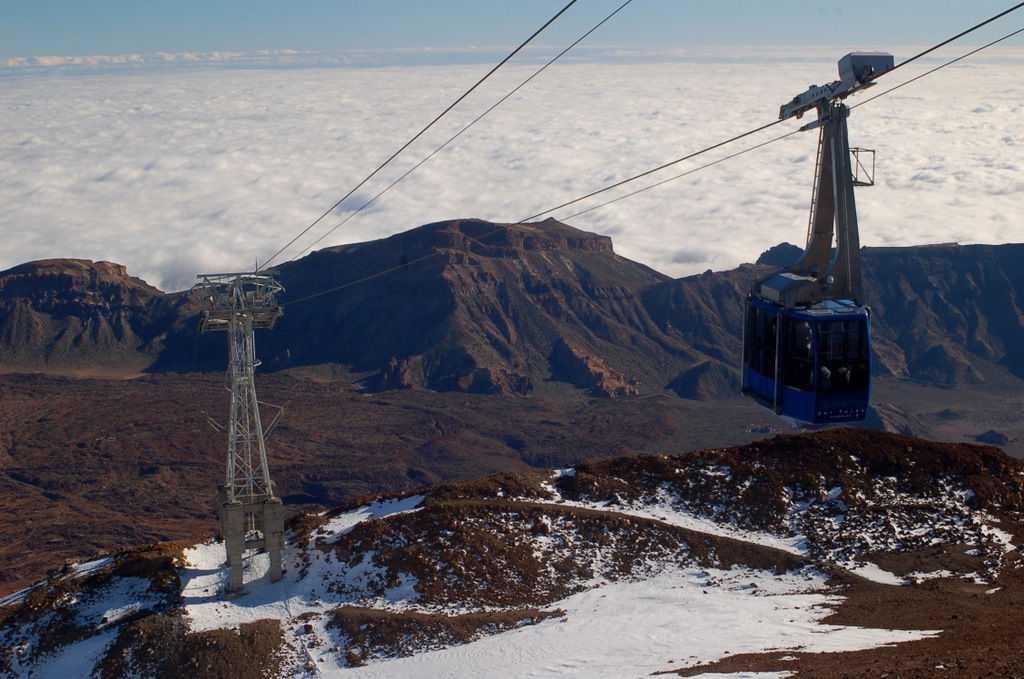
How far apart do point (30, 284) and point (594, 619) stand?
157838 mm

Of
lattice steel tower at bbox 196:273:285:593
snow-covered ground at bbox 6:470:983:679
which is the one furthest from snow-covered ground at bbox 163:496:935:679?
lattice steel tower at bbox 196:273:285:593

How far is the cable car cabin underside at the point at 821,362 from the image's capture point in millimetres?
29094

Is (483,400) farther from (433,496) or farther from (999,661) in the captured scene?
(999,661)

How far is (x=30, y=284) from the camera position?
171 meters

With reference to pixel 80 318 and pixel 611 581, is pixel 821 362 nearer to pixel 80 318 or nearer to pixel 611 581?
pixel 611 581

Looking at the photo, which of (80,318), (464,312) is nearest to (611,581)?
(464,312)

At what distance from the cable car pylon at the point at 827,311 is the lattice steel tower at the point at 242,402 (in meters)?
19.4

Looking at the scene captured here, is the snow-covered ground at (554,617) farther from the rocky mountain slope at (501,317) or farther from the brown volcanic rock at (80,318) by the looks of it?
the brown volcanic rock at (80,318)

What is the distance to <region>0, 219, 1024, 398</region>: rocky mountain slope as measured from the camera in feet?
509

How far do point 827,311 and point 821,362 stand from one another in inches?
57.2

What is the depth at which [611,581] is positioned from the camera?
40.1 metres

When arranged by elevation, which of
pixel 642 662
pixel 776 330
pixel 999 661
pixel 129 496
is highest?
pixel 776 330

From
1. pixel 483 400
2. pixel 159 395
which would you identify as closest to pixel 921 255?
pixel 483 400

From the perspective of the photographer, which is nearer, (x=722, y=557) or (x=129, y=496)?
(x=722, y=557)
